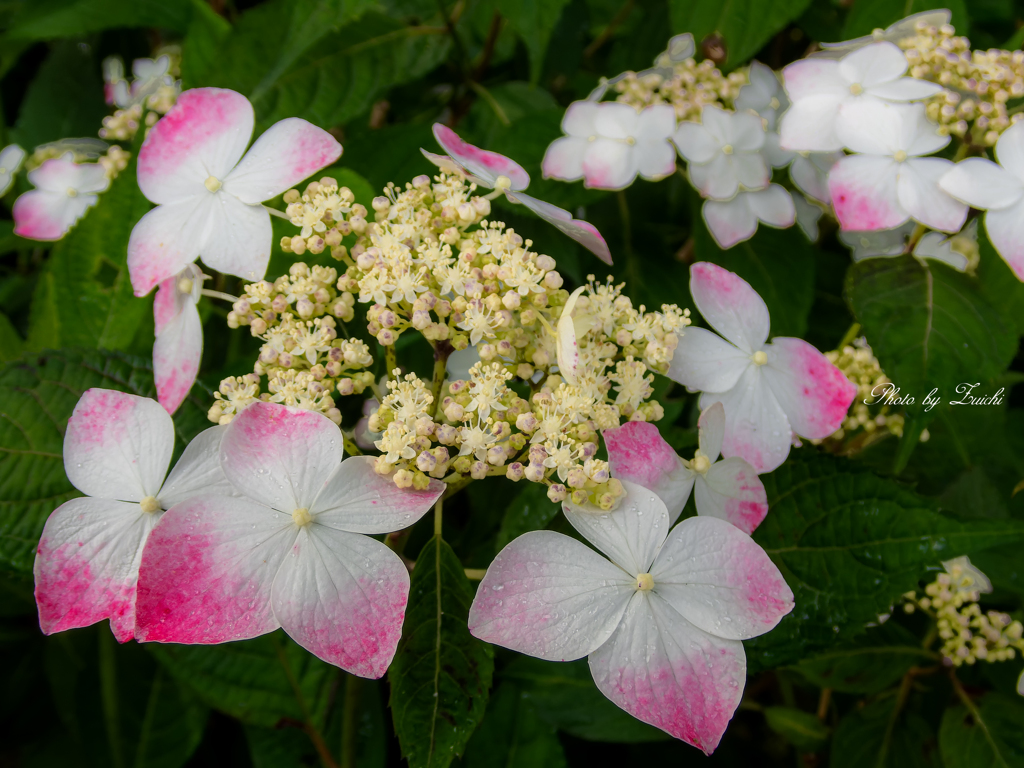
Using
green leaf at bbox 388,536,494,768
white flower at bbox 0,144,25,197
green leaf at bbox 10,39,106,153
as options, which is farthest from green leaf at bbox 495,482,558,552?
green leaf at bbox 10,39,106,153

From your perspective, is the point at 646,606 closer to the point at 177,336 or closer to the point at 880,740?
the point at 177,336

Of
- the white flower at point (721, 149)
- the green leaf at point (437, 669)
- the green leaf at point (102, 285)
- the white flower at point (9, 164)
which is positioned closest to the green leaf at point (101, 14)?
the white flower at point (9, 164)

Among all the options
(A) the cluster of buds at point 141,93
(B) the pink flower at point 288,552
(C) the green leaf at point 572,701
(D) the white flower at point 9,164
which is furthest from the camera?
(D) the white flower at point 9,164

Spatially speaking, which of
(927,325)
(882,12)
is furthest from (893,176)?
(882,12)

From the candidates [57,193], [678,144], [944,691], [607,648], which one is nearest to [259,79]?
[57,193]

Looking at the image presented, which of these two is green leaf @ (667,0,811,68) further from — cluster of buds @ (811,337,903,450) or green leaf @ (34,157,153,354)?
green leaf @ (34,157,153,354)

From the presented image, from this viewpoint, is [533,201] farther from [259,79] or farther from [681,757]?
[681,757]

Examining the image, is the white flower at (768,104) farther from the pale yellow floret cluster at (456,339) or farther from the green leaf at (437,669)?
the green leaf at (437,669)
